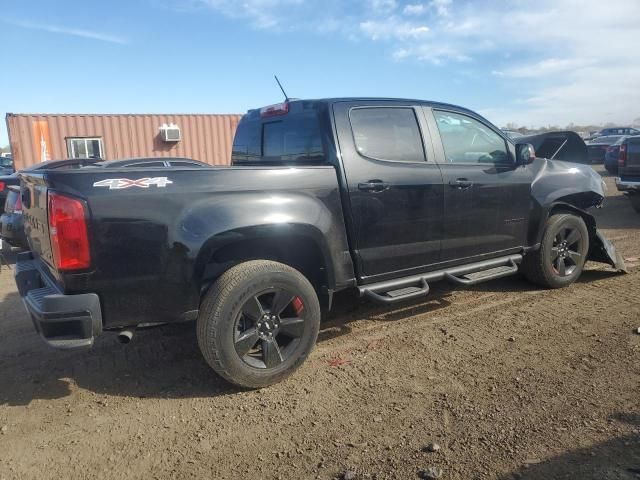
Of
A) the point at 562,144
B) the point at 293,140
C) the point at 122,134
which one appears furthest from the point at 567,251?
the point at 122,134

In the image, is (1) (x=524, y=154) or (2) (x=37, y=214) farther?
(1) (x=524, y=154)

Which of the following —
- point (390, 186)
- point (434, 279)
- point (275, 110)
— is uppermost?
point (275, 110)

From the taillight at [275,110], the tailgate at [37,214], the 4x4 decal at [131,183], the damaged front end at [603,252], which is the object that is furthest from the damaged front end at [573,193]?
the tailgate at [37,214]

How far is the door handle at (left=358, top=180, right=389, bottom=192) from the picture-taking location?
147 inches

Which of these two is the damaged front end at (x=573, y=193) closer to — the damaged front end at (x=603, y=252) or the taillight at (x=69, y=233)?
the damaged front end at (x=603, y=252)

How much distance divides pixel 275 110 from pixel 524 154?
2.37 metres

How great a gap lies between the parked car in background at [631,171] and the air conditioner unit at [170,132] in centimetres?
1283

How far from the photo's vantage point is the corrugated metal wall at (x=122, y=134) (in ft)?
49.3

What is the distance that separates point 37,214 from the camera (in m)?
3.28

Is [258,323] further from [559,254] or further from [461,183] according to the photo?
[559,254]

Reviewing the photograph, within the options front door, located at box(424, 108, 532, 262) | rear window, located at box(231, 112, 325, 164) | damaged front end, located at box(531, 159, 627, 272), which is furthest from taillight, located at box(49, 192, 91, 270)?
damaged front end, located at box(531, 159, 627, 272)

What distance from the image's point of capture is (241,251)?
3455 mm

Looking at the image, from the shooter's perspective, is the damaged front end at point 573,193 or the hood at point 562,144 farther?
the hood at point 562,144

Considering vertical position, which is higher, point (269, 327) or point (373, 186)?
point (373, 186)
